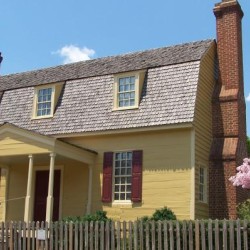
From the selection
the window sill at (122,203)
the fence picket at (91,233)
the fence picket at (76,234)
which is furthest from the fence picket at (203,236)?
the window sill at (122,203)

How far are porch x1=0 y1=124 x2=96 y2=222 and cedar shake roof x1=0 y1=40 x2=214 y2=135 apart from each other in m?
1.36

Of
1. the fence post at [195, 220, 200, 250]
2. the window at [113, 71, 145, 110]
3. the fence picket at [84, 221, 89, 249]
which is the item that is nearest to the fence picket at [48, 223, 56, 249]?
the fence picket at [84, 221, 89, 249]

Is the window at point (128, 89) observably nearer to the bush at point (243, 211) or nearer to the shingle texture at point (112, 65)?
the shingle texture at point (112, 65)

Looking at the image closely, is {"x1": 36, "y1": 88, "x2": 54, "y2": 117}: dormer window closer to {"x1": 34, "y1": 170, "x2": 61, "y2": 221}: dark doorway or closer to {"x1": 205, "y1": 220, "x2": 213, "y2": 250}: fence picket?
{"x1": 34, "y1": 170, "x2": 61, "y2": 221}: dark doorway

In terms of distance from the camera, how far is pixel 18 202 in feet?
63.9

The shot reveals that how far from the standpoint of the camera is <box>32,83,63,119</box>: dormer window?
19.4 m

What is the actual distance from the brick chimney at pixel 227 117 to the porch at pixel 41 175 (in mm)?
4637

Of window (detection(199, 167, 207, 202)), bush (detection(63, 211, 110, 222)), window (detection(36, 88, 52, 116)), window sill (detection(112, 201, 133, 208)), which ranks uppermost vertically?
window (detection(36, 88, 52, 116))

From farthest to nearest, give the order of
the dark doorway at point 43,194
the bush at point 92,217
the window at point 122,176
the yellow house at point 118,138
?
the dark doorway at point 43,194 < the window at point 122,176 < the yellow house at point 118,138 < the bush at point 92,217

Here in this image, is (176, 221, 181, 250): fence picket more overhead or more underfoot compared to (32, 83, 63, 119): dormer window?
more underfoot

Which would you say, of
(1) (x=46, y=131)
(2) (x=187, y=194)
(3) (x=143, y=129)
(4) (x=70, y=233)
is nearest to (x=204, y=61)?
(3) (x=143, y=129)

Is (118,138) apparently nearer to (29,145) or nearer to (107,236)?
(29,145)

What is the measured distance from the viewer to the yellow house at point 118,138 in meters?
16.2

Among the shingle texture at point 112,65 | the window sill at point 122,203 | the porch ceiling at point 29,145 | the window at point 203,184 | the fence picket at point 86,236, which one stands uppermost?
the shingle texture at point 112,65
